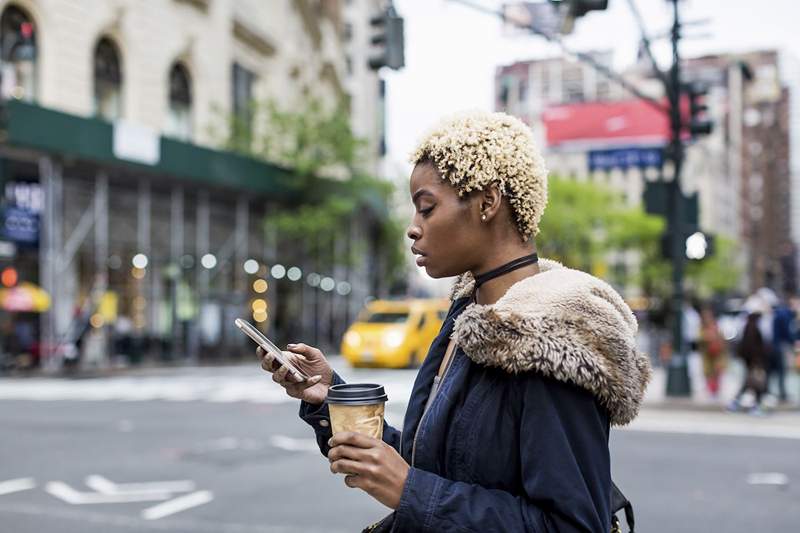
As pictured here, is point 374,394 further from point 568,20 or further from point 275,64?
point 275,64

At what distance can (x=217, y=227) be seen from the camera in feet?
110

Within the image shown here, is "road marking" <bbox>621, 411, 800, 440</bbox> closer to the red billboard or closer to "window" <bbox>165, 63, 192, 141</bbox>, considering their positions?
"window" <bbox>165, 63, 192, 141</bbox>

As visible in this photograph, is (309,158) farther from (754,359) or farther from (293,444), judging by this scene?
(293,444)

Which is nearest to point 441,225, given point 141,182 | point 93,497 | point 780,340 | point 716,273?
point 93,497

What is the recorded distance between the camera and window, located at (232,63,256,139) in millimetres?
36253

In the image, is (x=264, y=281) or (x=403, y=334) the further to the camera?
(x=264, y=281)

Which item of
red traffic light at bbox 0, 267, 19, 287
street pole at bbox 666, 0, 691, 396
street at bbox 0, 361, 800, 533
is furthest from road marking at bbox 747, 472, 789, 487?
red traffic light at bbox 0, 267, 19, 287

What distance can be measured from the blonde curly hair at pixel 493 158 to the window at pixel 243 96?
34.1 metres

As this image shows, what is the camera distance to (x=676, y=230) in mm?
15156

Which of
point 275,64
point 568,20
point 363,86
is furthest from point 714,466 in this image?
point 363,86

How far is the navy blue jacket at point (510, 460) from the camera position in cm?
172

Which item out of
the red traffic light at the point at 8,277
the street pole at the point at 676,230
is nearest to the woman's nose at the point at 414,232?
the street pole at the point at 676,230

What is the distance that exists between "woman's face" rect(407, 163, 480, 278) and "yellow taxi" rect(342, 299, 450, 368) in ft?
65.9

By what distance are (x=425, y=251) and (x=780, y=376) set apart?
50.2 ft
